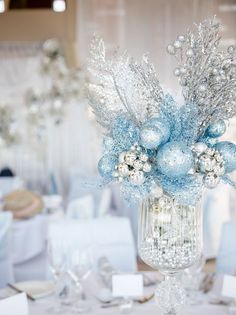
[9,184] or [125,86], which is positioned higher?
[125,86]

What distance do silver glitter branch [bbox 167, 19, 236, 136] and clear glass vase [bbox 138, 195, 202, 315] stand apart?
276mm

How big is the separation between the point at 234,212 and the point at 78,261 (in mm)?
3695

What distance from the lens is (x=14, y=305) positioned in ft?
5.69

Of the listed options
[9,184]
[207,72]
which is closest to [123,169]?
[207,72]

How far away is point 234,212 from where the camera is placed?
544cm

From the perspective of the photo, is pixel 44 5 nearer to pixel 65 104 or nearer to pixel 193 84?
pixel 65 104

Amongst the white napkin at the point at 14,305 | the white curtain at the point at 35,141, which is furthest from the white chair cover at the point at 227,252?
the white curtain at the point at 35,141

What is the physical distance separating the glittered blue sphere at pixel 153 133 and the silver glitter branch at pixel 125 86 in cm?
9

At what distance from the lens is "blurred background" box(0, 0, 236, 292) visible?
4.02m

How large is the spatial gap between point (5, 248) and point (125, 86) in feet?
5.83

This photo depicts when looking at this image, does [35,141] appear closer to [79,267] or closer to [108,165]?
[79,267]

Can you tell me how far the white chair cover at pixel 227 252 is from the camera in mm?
2619

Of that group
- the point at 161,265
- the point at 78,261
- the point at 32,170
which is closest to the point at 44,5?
the point at 32,170

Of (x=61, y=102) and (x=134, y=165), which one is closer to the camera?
(x=134, y=165)
